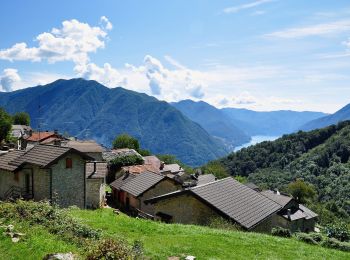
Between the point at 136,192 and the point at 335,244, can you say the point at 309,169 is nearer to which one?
the point at 136,192

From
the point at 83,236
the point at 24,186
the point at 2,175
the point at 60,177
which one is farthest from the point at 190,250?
the point at 2,175

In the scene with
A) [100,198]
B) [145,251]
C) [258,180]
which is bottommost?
[258,180]

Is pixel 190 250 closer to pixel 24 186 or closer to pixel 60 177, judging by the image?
pixel 60 177

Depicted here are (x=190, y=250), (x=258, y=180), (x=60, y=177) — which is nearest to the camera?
(x=190, y=250)

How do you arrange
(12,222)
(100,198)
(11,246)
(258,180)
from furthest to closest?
(258,180) < (100,198) < (12,222) < (11,246)

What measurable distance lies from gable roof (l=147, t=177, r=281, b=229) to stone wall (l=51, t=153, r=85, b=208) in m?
8.59

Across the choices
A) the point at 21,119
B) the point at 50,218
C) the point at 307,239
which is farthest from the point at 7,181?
the point at 21,119

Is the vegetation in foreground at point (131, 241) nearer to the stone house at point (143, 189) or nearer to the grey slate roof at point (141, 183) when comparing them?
the stone house at point (143, 189)

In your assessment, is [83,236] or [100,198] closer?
[83,236]

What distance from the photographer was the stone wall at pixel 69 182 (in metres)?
31.3

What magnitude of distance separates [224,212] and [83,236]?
10.9m

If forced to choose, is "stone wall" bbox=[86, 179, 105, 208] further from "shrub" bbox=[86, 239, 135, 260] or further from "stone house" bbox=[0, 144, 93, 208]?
"shrub" bbox=[86, 239, 135, 260]

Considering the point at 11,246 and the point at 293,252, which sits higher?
the point at 11,246

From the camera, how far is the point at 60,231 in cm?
1609
